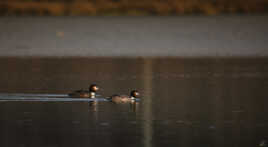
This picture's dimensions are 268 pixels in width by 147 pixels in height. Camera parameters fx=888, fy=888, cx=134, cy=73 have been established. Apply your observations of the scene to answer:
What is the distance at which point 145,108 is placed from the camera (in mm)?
15742

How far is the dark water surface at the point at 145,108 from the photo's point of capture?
12.4 meters

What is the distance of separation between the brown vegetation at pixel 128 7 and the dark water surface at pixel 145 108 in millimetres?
34045

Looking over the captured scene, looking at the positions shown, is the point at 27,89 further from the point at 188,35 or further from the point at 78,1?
the point at 78,1

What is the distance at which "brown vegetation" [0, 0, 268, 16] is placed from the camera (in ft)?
195

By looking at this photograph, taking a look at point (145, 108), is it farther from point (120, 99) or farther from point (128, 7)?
point (128, 7)

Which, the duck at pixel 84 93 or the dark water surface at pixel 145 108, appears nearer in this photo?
the dark water surface at pixel 145 108

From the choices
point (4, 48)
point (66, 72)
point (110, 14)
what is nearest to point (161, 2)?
point (110, 14)

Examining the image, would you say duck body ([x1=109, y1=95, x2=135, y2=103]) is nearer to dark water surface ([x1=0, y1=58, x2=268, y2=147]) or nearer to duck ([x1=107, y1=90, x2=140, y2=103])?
duck ([x1=107, y1=90, x2=140, y2=103])

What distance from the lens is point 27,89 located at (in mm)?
18734

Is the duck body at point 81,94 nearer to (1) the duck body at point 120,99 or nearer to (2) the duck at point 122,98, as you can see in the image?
(2) the duck at point 122,98

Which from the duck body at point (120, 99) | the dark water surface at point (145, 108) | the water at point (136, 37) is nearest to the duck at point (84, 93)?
the dark water surface at point (145, 108)

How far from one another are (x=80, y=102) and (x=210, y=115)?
10.3ft

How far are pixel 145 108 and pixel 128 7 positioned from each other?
149 ft

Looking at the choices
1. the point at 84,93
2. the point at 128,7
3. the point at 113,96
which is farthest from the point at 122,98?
the point at 128,7
